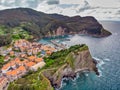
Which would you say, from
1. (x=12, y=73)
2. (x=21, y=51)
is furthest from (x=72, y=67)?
(x=21, y=51)

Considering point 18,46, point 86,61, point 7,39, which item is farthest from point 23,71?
point 7,39

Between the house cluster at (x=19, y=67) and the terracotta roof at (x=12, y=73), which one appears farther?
the house cluster at (x=19, y=67)

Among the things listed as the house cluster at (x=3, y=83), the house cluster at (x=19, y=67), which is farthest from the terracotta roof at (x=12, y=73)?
the house cluster at (x=3, y=83)

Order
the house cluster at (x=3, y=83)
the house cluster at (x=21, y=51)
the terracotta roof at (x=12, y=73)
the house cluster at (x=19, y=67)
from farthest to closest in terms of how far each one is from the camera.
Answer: the house cluster at (x=21, y=51) → the house cluster at (x=19, y=67) → the terracotta roof at (x=12, y=73) → the house cluster at (x=3, y=83)

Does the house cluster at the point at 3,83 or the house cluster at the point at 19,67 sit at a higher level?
the house cluster at the point at 19,67

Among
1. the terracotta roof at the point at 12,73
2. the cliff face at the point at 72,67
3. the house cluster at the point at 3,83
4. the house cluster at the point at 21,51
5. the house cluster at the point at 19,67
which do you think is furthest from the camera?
the house cluster at the point at 21,51

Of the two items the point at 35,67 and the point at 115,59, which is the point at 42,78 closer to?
the point at 35,67

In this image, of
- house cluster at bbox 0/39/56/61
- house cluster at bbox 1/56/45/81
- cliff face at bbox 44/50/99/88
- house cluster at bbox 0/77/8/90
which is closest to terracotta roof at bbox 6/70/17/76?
house cluster at bbox 1/56/45/81

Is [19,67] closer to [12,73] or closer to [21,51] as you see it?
[12,73]

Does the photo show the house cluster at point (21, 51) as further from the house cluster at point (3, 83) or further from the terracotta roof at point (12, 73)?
the house cluster at point (3, 83)
